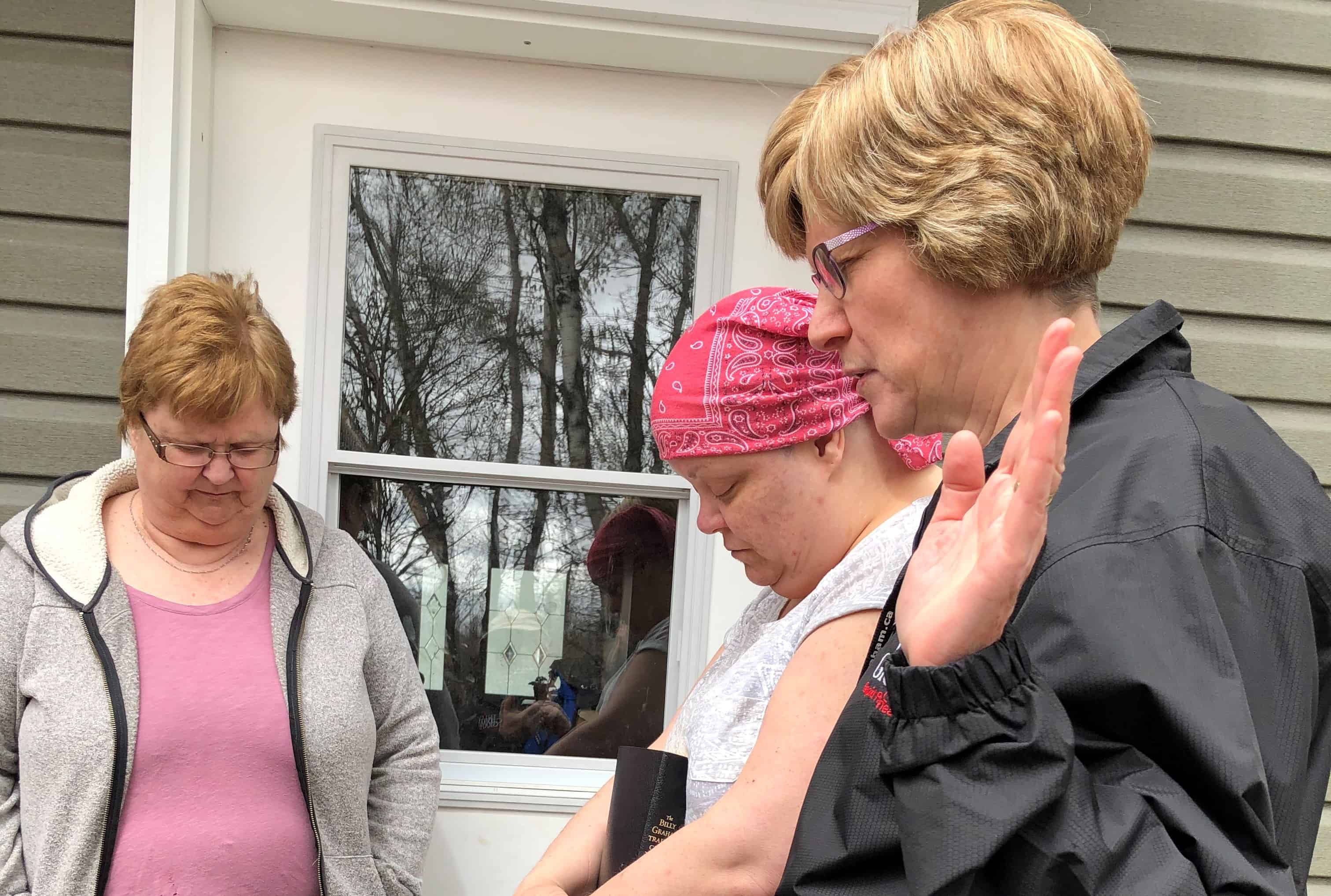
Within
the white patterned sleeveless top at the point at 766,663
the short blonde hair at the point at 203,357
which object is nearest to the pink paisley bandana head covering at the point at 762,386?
the white patterned sleeveless top at the point at 766,663

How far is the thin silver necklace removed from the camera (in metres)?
2.00

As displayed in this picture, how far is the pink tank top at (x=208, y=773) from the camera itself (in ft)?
5.88

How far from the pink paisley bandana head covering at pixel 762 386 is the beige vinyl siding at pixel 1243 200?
4.32ft

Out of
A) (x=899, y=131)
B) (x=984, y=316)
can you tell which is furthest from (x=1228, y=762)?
(x=899, y=131)

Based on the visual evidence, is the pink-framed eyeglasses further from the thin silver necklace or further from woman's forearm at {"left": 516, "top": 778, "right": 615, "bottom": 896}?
the thin silver necklace

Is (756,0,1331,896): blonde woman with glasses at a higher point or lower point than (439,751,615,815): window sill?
higher

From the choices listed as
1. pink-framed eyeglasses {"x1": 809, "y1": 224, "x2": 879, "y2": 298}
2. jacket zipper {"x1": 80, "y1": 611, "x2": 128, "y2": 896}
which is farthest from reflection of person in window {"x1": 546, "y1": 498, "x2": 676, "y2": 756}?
pink-framed eyeglasses {"x1": 809, "y1": 224, "x2": 879, "y2": 298}

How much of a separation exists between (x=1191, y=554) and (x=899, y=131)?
0.43 meters

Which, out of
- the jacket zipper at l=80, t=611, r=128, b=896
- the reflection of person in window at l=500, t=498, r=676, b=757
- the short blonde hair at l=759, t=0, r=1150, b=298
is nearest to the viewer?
the short blonde hair at l=759, t=0, r=1150, b=298

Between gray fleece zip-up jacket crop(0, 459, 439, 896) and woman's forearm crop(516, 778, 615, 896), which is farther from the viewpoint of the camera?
gray fleece zip-up jacket crop(0, 459, 439, 896)

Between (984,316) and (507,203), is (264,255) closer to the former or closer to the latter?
(507,203)

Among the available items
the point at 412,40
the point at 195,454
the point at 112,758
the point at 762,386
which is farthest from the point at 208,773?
the point at 412,40

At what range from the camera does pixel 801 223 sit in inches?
47.4

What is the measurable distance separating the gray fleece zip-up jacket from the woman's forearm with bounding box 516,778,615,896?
0.51 m
